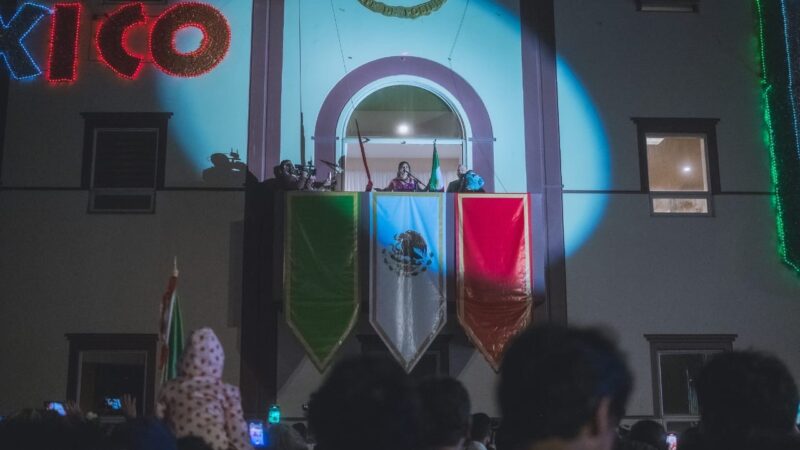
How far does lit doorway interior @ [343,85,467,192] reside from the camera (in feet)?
52.0

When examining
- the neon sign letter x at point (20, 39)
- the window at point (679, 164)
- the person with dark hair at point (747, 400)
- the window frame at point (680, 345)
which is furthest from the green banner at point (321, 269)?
the person with dark hair at point (747, 400)

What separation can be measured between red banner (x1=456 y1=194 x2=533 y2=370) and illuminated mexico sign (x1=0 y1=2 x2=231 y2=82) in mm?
5305

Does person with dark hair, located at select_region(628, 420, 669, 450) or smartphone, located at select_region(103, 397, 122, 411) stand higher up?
person with dark hair, located at select_region(628, 420, 669, 450)

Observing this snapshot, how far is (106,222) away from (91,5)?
4072 mm

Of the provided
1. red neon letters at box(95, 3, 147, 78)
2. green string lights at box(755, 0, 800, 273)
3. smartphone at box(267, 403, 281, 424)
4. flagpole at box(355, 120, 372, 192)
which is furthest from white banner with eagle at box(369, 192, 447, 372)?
green string lights at box(755, 0, 800, 273)

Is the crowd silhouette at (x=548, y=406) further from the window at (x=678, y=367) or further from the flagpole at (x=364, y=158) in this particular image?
the window at (x=678, y=367)

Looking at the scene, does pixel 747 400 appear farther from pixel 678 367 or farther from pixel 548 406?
pixel 678 367

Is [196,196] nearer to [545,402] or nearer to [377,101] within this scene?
[377,101]

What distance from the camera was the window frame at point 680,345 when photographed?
14.8 meters

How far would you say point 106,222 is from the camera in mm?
14914

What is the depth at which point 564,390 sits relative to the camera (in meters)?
2.77

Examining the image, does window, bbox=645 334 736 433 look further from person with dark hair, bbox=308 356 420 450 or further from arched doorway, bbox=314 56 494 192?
person with dark hair, bbox=308 356 420 450

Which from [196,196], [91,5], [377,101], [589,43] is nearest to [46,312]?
[196,196]

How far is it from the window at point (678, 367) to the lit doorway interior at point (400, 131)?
4.70 metres
